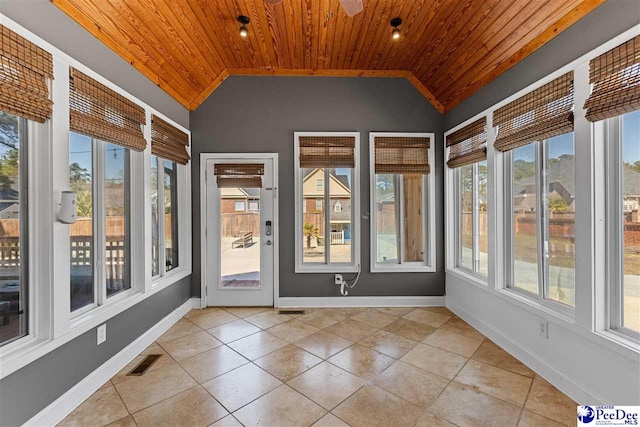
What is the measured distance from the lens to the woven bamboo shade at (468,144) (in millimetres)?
2908

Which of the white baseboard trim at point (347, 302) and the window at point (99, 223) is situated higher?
the window at point (99, 223)

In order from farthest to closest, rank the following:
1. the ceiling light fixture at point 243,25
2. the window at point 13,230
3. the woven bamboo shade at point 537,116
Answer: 1. the ceiling light fixture at point 243,25
2. the woven bamboo shade at point 537,116
3. the window at point 13,230

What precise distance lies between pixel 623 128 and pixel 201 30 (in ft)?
11.3

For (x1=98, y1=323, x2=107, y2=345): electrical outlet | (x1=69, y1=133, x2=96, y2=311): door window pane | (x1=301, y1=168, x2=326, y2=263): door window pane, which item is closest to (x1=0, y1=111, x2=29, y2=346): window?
(x1=69, y1=133, x2=96, y2=311): door window pane

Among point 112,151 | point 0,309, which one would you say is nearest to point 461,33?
point 112,151

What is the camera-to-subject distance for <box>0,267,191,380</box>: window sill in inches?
59.2

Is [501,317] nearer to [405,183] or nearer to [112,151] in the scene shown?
[405,183]

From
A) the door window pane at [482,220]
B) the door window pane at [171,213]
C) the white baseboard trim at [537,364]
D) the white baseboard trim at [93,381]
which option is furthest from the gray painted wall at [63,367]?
the door window pane at [482,220]

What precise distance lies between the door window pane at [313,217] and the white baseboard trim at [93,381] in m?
1.84

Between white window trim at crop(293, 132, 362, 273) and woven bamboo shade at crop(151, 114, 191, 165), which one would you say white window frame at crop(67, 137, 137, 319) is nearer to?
woven bamboo shade at crop(151, 114, 191, 165)

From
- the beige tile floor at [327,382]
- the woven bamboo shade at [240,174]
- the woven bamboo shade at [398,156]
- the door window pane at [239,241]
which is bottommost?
the beige tile floor at [327,382]

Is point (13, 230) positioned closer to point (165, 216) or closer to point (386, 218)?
point (165, 216)

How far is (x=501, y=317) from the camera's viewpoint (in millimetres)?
2660

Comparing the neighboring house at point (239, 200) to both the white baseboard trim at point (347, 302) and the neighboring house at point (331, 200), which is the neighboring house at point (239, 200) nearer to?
the neighboring house at point (331, 200)
